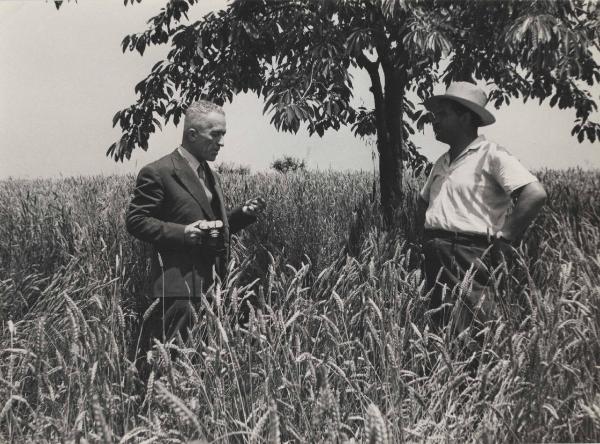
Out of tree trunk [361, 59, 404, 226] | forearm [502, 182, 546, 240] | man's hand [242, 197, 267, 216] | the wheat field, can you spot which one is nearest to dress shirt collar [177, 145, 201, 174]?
man's hand [242, 197, 267, 216]

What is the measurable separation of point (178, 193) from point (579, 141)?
410 cm

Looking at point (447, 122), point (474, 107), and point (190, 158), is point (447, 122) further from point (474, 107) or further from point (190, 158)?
point (190, 158)

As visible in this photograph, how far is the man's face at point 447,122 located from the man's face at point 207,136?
1165 millimetres

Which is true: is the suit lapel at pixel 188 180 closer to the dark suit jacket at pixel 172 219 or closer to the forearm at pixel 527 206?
the dark suit jacket at pixel 172 219

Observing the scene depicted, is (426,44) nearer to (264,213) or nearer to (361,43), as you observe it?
(361,43)

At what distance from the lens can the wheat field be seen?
1.47 m

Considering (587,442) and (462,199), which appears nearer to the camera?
(587,442)

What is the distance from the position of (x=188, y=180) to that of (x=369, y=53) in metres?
1.43

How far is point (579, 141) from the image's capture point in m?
5.18

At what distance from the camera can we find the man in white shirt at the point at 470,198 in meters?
2.67

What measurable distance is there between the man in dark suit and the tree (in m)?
0.52

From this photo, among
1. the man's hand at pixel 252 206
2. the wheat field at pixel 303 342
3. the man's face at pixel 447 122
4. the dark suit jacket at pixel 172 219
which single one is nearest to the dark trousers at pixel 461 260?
the wheat field at pixel 303 342

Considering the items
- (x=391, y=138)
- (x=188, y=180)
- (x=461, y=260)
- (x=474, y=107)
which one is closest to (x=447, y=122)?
(x=474, y=107)

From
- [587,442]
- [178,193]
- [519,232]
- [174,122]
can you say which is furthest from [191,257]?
[174,122]
